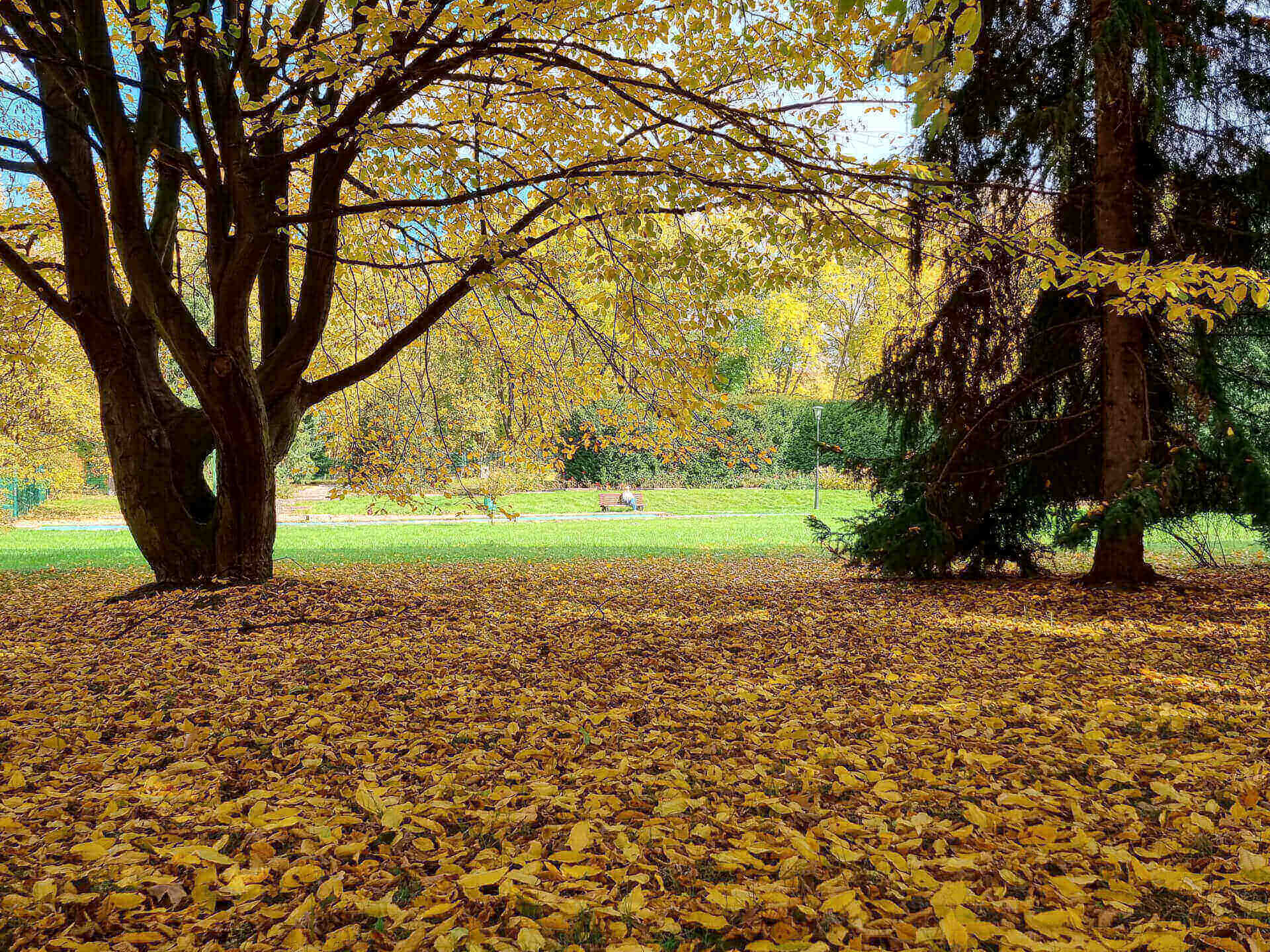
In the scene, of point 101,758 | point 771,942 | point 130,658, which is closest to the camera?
point 771,942

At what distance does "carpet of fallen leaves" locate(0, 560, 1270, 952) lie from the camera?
208cm

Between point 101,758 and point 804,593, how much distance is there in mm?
5502

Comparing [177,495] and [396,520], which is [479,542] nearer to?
[396,520]

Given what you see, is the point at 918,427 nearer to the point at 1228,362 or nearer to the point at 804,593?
the point at 804,593

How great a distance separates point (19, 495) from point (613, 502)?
17562 mm

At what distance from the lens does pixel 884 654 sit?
489 centimetres

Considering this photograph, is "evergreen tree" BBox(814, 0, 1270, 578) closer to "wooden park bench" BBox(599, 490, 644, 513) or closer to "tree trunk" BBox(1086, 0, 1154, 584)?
"tree trunk" BBox(1086, 0, 1154, 584)

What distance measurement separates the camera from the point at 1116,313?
6.21 meters

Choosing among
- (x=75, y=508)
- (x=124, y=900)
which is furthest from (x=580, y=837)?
(x=75, y=508)

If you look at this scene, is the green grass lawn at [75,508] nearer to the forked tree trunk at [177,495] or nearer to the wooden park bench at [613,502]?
the wooden park bench at [613,502]

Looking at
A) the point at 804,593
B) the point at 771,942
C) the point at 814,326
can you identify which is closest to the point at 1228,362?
the point at 804,593

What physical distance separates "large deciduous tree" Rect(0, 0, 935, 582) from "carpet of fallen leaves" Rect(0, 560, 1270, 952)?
1.67m

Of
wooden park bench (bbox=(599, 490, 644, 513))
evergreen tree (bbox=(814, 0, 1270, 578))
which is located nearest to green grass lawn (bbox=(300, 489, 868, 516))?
wooden park bench (bbox=(599, 490, 644, 513))

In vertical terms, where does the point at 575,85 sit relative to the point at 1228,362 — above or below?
above
